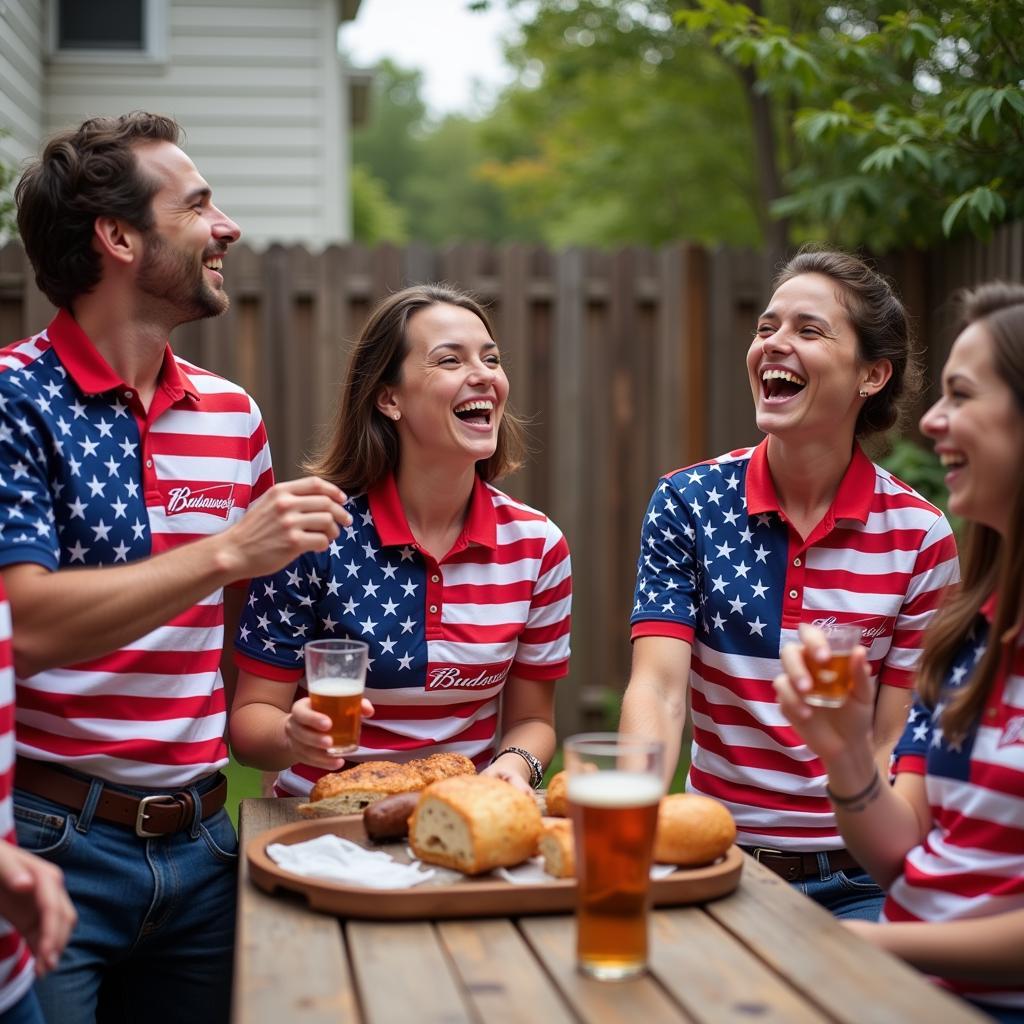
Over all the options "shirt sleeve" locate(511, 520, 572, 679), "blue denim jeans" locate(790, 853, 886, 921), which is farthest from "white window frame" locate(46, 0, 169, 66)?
"blue denim jeans" locate(790, 853, 886, 921)

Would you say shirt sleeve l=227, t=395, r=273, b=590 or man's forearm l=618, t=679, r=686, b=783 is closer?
man's forearm l=618, t=679, r=686, b=783

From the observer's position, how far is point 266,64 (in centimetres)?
968

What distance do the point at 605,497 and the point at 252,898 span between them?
4974mm

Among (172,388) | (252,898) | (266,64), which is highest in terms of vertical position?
(266,64)

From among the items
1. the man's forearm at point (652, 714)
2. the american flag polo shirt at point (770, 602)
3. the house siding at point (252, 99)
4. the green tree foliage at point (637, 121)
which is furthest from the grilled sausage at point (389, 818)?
the house siding at point (252, 99)

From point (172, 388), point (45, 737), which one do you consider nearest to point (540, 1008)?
point (45, 737)

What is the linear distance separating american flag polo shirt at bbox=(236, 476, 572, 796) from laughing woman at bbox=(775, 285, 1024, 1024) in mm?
1091

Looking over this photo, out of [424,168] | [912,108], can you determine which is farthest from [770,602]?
[424,168]

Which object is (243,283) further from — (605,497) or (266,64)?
(266,64)

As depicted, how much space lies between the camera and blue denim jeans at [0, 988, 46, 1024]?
2186 millimetres

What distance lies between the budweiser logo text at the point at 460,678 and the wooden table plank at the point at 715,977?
112 cm

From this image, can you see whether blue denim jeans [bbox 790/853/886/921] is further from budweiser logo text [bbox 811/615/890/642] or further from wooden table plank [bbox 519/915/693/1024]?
wooden table plank [bbox 519/915/693/1024]

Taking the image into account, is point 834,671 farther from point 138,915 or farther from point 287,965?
point 138,915

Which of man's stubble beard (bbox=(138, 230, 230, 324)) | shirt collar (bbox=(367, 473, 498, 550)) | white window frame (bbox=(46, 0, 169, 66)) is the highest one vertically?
white window frame (bbox=(46, 0, 169, 66))
